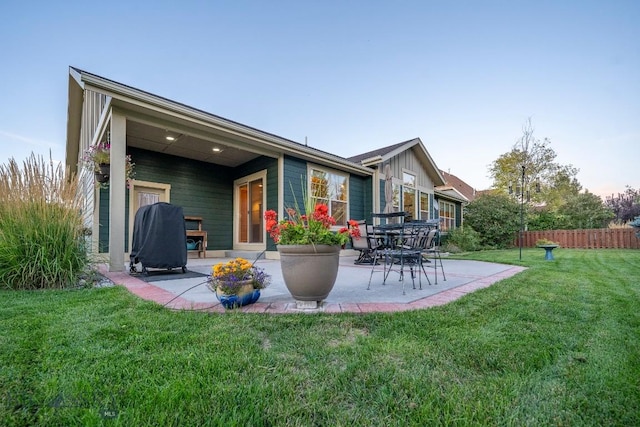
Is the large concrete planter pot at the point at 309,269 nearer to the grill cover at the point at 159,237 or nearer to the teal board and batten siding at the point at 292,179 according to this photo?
the grill cover at the point at 159,237

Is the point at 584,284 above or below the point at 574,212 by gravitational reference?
below

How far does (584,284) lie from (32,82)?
1200 centimetres

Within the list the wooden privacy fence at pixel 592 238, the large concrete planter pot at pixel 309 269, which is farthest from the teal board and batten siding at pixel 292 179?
the wooden privacy fence at pixel 592 238

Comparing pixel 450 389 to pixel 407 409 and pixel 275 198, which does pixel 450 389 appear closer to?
pixel 407 409

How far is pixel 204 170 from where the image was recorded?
8.26 m

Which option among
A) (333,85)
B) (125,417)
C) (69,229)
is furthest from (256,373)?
(333,85)

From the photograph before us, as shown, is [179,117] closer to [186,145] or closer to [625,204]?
[186,145]

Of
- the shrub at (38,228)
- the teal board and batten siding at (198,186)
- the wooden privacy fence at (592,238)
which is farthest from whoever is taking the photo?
the wooden privacy fence at (592,238)

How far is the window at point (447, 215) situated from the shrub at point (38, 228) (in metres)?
13.2

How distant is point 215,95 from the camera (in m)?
10.6

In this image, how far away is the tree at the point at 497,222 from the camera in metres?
14.0

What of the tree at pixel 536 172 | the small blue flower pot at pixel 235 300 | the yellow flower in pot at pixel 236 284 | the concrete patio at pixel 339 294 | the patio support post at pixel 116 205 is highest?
the tree at pixel 536 172

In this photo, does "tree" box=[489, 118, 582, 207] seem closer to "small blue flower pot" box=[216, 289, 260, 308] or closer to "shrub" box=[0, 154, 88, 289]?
"small blue flower pot" box=[216, 289, 260, 308]

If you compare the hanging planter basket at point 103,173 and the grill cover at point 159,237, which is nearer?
the grill cover at point 159,237
